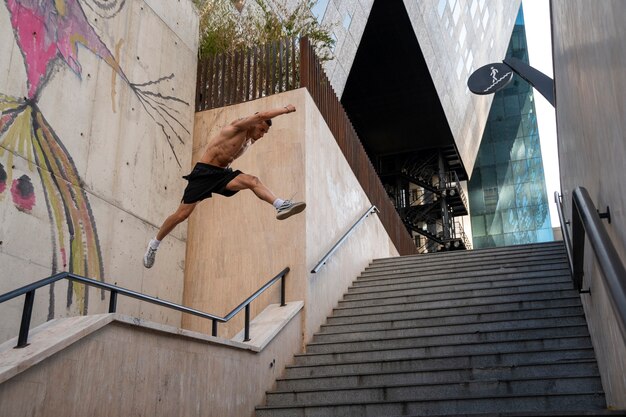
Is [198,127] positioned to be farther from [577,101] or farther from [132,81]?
[577,101]

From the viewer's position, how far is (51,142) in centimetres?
603

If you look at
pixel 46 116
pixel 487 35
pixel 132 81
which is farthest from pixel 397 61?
pixel 46 116

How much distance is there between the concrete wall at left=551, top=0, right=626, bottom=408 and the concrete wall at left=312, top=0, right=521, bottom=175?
8282 millimetres

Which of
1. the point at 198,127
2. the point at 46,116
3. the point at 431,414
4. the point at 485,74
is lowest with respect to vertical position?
the point at 431,414

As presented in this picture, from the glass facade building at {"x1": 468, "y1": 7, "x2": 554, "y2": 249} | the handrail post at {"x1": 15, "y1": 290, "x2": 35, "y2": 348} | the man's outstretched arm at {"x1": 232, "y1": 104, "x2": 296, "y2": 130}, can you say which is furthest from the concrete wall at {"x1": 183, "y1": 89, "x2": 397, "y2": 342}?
the glass facade building at {"x1": 468, "y1": 7, "x2": 554, "y2": 249}

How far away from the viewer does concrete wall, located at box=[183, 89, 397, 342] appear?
7.36 metres

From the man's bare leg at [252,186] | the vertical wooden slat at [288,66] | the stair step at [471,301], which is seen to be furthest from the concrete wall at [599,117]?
the vertical wooden slat at [288,66]

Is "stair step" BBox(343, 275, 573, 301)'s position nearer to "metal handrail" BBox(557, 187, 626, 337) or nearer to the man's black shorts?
the man's black shorts

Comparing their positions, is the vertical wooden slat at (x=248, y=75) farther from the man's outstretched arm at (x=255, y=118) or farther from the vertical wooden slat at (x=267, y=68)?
the man's outstretched arm at (x=255, y=118)

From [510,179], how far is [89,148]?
30.6 metres

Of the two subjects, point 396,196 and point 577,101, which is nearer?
point 577,101

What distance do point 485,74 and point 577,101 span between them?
7055mm

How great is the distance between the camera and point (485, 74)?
35.2 ft

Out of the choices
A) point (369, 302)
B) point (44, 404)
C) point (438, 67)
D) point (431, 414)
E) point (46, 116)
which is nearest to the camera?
point (44, 404)
